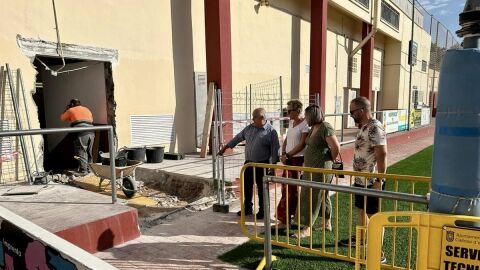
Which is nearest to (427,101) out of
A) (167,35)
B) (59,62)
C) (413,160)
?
(413,160)

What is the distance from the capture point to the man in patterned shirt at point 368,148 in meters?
3.77

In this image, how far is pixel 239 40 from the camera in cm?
1148

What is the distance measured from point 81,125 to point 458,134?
716cm

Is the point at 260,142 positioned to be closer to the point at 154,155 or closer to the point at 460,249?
the point at 460,249

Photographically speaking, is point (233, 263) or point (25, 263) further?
point (233, 263)

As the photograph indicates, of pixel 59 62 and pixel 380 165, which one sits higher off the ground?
pixel 59 62

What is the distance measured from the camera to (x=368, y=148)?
3.88 m

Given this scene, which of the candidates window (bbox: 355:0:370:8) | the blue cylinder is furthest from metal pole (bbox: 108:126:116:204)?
window (bbox: 355:0:370:8)

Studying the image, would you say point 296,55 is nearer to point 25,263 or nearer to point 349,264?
point 349,264

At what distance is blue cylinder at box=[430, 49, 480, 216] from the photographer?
155cm

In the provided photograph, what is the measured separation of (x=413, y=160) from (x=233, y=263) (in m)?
8.80

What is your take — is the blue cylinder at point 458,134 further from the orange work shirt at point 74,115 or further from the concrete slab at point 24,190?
the orange work shirt at point 74,115

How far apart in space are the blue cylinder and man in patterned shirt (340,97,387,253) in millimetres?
2018

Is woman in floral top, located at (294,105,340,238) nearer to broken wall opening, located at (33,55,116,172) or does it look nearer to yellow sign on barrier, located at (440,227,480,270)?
yellow sign on barrier, located at (440,227,480,270)
